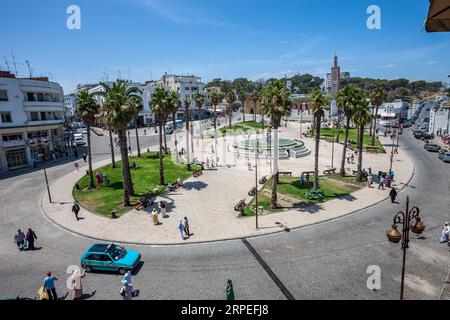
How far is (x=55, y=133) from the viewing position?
57906mm

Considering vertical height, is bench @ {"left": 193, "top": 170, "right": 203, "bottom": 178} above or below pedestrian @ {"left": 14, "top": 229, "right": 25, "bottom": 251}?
above

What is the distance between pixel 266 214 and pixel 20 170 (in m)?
42.5

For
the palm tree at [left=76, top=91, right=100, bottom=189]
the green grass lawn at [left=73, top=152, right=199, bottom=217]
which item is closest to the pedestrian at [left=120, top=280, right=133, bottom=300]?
the green grass lawn at [left=73, top=152, right=199, bottom=217]

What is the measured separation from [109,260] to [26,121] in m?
42.6

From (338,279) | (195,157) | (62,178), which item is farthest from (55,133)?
(338,279)

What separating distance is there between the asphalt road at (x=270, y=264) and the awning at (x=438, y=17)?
14.1m

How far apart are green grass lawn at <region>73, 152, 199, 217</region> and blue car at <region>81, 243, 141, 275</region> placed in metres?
9.10

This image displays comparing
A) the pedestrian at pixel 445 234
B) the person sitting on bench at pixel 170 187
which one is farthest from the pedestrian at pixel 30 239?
the pedestrian at pixel 445 234

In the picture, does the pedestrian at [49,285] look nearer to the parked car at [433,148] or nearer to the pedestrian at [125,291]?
the pedestrian at [125,291]

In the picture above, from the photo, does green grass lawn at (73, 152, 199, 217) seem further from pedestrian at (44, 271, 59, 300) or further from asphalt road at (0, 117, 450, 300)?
pedestrian at (44, 271, 59, 300)

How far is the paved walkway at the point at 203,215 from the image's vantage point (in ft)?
75.0

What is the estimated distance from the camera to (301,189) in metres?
32.9

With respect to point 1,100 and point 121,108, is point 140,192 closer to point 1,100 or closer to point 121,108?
point 121,108

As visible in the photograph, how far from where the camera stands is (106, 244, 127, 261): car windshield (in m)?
18.1
